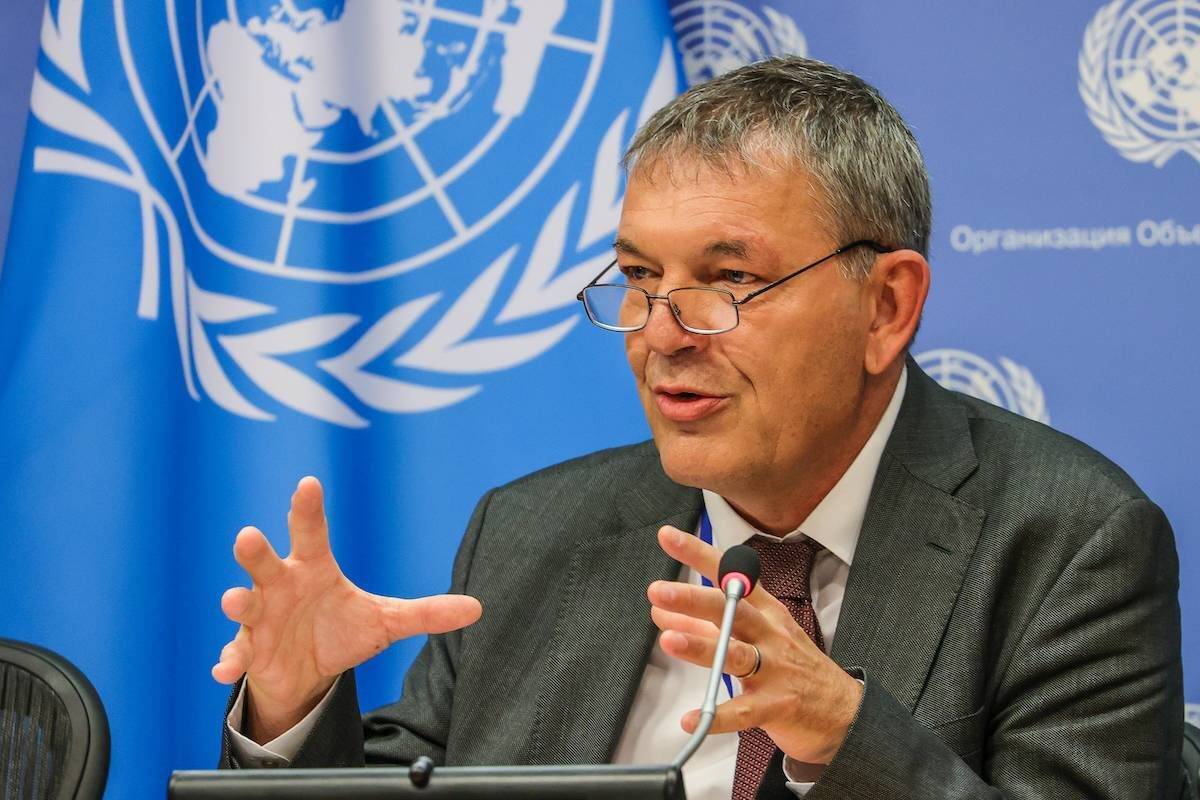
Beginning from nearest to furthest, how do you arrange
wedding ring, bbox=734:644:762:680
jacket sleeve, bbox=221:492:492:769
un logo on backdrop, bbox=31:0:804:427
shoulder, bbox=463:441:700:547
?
wedding ring, bbox=734:644:762:680
jacket sleeve, bbox=221:492:492:769
shoulder, bbox=463:441:700:547
un logo on backdrop, bbox=31:0:804:427

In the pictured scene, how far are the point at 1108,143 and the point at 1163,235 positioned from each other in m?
0.24

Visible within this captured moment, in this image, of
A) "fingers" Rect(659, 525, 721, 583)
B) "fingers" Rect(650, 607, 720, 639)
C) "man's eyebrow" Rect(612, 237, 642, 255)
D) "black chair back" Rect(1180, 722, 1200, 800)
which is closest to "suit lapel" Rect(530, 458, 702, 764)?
"man's eyebrow" Rect(612, 237, 642, 255)

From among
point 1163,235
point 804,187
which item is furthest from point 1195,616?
point 804,187

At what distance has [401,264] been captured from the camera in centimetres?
323

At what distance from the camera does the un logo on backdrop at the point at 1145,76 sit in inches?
118

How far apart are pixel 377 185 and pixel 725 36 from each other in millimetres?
904

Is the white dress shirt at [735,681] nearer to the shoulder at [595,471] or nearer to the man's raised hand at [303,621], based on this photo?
the shoulder at [595,471]

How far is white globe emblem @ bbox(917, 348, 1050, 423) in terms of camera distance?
3078mm

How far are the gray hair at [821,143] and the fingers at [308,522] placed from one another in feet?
2.77

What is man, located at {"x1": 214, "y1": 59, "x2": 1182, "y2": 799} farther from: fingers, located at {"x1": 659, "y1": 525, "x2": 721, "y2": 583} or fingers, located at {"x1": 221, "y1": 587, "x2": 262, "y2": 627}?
fingers, located at {"x1": 659, "y1": 525, "x2": 721, "y2": 583}

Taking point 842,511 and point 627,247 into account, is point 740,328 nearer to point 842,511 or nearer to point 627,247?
point 627,247

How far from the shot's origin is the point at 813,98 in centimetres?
238

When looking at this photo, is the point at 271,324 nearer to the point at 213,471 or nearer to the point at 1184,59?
the point at 213,471

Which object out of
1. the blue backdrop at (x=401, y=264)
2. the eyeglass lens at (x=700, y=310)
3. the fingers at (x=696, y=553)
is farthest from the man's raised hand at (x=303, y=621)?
the blue backdrop at (x=401, y=264)
